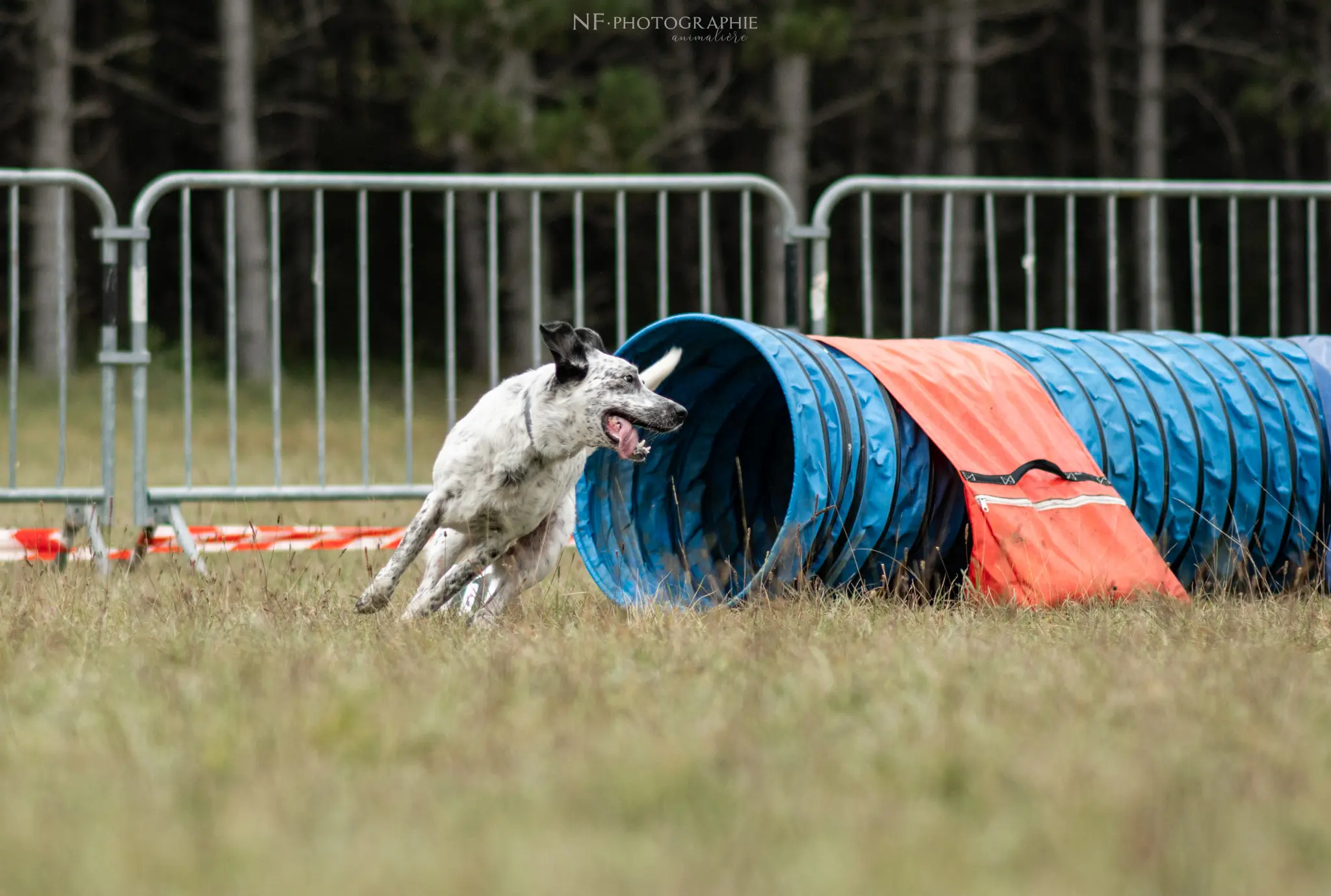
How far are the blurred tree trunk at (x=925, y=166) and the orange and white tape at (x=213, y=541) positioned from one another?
15462 millimetres

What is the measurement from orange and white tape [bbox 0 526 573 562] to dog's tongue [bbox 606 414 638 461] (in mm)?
1727

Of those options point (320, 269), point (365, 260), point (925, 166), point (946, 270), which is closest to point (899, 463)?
point (946, 270)

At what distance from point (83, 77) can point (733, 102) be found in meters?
9.72

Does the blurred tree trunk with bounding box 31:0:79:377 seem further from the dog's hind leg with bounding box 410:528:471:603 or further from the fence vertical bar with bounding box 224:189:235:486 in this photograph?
the dog's hind leg with bounding box 410:528:471:603

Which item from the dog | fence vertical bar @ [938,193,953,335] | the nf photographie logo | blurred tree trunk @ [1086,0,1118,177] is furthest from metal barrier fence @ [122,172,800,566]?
blurred tree trunk @ [1086,0,1118,177]

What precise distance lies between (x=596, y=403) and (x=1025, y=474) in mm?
1471

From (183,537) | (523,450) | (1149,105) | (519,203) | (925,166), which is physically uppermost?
(1149,105)

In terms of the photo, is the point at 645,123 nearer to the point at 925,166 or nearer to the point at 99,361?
the point at 925,166

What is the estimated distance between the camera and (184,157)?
79.0ft

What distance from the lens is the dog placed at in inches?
179

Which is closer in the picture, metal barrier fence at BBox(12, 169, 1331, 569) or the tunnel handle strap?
the tunnel handle strap

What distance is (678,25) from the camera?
15484 millimetres

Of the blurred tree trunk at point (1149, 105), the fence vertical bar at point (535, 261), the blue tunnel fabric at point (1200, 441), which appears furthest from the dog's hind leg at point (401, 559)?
the blurred tree trunk at point (1149, 105)

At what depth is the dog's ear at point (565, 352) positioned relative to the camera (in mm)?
4520
